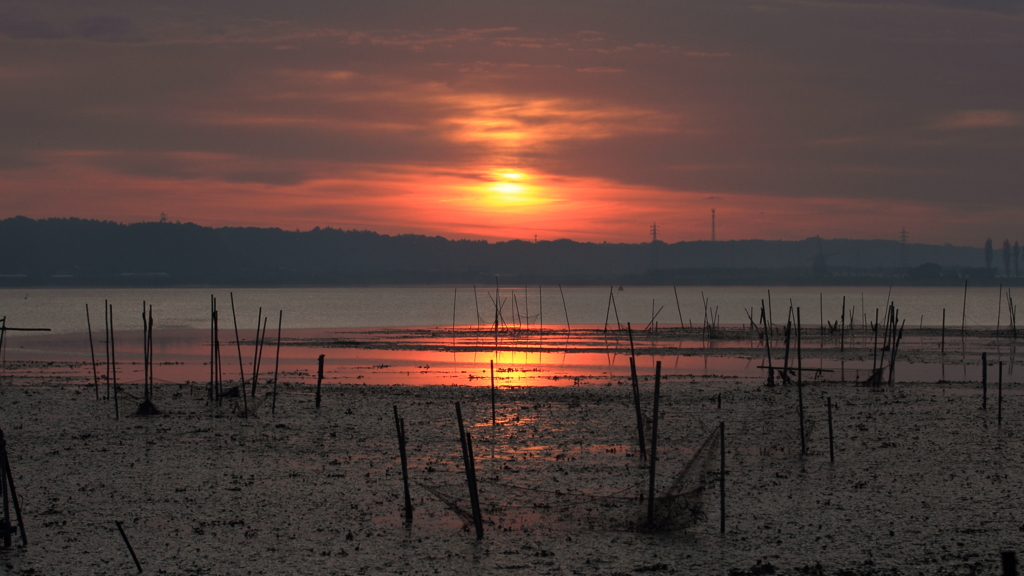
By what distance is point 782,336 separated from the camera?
51.7 metres

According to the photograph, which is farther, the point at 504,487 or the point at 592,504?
the point at 504,487

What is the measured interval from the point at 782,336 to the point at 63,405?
132 feet

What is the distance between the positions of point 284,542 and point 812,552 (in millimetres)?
5940

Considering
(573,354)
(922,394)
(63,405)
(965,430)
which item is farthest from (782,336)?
(63,405)

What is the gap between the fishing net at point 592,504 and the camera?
1061cm

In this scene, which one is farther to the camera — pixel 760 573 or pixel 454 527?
pixel 454 527

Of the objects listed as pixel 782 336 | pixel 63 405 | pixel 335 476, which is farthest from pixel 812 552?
pixel 782 336

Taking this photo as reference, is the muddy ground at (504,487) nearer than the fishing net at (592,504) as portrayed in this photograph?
Yes

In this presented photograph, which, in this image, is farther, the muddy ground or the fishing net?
the fishing net

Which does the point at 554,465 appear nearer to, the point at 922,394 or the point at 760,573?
the point at 760,573

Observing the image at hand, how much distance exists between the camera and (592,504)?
11562mm

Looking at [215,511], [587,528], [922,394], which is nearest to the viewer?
[587,528]

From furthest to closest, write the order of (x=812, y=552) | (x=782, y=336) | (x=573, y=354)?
(x=782, y=336) < (x=573, y=354) < (x=812, y=552)

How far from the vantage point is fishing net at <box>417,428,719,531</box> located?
10609 mm
